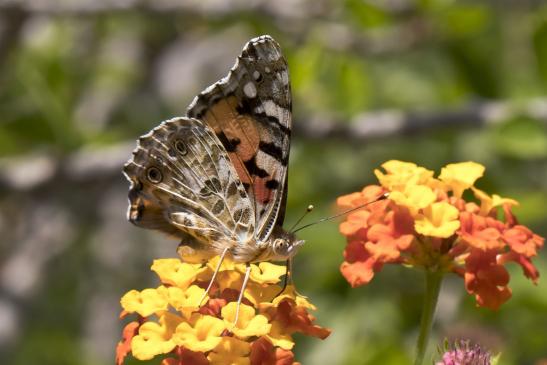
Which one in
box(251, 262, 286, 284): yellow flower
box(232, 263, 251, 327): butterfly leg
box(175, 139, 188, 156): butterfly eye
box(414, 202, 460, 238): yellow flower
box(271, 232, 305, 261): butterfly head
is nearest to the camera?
box(232, 263, 251, 327): butterfly leg

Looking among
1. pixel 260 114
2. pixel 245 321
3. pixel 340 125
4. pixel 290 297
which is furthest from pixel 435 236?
pixel 340 125

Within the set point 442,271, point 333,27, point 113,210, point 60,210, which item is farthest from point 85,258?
point 442,271

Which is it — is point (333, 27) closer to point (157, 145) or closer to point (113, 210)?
point (157, 145)

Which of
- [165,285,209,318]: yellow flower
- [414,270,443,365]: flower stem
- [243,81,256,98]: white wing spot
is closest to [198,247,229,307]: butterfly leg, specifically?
[165,285,209,318]: yellow flower

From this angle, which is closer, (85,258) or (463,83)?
(463,83)

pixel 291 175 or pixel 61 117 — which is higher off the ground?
pixel 61 117

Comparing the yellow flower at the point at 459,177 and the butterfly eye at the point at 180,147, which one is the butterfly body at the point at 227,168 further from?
the yellow flower at the point at 459,177

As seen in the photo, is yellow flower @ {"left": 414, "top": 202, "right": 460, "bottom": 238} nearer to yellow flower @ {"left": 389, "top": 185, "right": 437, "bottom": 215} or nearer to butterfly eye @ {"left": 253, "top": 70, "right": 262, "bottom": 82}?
yellow flower @ {"left": 389, "top": 185, "right": 437, "bottom": 215}
